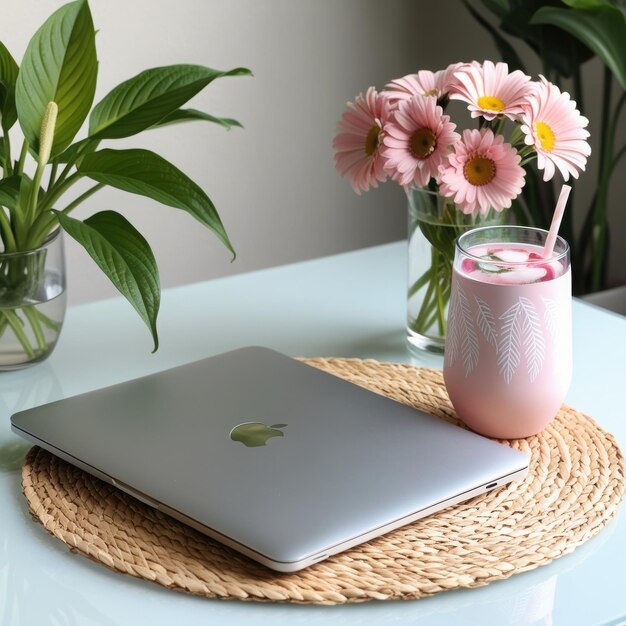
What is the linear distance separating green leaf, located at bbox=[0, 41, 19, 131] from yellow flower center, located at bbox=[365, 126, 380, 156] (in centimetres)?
33

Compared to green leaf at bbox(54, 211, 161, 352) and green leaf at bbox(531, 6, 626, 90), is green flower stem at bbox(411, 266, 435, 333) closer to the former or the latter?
green leaf at bbox(54, 211, 161, 352)

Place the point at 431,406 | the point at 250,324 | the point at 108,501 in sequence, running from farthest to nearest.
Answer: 1. the point at 250,324
2. the point at 431,406
3. the point at 108,501

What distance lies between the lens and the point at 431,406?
939 mm

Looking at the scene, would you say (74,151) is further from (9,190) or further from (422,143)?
(422,143)

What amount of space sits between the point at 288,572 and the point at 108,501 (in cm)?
17

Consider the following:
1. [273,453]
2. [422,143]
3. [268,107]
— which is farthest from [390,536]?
[268,107]

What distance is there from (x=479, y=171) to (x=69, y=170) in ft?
1.24

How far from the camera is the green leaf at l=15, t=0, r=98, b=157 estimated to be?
3.17 ft

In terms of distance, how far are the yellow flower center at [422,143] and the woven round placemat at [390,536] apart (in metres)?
0.27

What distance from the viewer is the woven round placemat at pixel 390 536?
0.69 m

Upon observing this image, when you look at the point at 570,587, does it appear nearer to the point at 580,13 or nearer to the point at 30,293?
the point at 30,293

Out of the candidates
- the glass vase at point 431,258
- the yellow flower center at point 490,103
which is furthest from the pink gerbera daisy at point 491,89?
the glass vase at point 431,258

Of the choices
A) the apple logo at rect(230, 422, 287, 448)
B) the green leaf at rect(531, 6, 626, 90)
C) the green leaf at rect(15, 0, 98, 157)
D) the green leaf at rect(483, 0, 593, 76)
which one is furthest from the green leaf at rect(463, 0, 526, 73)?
the apple logo at rect(230, 422, 287, 448)

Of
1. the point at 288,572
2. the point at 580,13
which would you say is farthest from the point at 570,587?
the point at 580,13
